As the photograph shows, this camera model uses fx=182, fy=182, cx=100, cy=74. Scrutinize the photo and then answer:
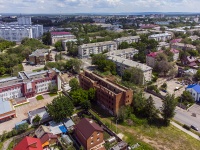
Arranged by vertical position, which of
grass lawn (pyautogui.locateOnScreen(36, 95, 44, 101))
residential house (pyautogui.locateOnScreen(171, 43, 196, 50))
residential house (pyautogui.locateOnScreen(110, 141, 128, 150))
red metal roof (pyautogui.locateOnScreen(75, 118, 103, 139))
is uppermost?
residential house (pyautogui.locateOnScreen(171, 43, 196, 50))

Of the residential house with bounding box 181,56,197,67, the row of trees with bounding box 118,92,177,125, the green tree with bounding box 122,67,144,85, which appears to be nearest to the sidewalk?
the row of trees with bounding box 118,92,177,125

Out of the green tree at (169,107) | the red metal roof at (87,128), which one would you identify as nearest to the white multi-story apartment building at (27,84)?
the red metal roof at (87,128)

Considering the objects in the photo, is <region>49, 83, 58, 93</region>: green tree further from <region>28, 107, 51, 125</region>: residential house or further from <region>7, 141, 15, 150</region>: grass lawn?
<region>7, 141, 15, 150</region>: grass lawn

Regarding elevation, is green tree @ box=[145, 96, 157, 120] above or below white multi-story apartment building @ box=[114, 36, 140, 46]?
below

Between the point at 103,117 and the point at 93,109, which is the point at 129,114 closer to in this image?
the point at 103,117

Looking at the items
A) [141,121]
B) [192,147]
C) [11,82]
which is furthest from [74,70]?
[192,147]

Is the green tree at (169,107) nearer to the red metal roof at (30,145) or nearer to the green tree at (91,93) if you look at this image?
the green tree at (91,93)
